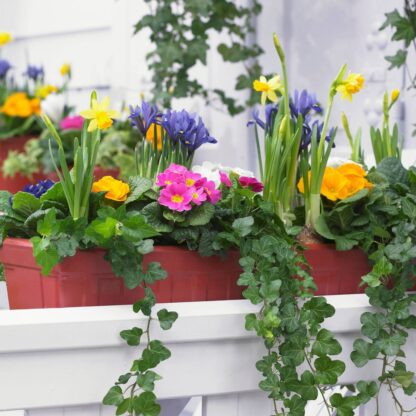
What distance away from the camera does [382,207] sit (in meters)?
0.87

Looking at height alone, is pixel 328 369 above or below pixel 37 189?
below

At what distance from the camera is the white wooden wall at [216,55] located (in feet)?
6.55

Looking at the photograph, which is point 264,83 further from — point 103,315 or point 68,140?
point 68,140

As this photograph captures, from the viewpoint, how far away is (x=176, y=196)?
80cm

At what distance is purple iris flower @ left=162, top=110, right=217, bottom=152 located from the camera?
2.80 feet

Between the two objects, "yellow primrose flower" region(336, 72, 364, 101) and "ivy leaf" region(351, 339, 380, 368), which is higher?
"yellow primrose flower" region(336, 72, 364, 101)

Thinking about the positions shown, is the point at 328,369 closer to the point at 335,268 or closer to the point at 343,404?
the point at 343,404

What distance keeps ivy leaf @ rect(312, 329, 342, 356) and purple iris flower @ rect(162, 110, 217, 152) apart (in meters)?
0.29

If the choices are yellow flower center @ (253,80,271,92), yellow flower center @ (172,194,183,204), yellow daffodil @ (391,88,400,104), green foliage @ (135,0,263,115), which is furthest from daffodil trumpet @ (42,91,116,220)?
green foliage @ (135,0,263,115)

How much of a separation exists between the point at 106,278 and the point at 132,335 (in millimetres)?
83

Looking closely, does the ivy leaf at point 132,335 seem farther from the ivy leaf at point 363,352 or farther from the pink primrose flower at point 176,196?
the ivy leaf at point 363,352

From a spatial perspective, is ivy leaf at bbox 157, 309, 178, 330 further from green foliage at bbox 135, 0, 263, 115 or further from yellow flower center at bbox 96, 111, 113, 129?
green foliage at bbox 135, 0, 263, 115

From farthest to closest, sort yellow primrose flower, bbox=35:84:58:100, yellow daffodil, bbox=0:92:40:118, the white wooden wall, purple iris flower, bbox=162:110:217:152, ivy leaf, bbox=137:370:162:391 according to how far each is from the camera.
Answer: yellow primrose flower, bbox=35:84:58:100
yellow daffodil, bbox=0:92:40:118
the white wooden wall
purple iris flower, bbox=162:110:217:152
ivy leaf, bbox=137:370:162:391

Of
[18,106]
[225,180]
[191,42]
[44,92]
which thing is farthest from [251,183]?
[44,92]
